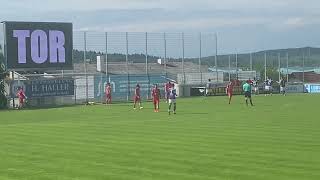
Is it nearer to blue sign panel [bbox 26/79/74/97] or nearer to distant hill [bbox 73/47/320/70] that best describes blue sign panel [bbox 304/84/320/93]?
distant hill [bbox 73/47/320/70]

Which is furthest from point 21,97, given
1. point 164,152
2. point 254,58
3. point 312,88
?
point 312,88

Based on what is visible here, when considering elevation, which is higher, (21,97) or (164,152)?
(21,97)

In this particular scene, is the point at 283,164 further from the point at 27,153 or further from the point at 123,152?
the point at 27,153

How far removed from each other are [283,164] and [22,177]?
5662mm

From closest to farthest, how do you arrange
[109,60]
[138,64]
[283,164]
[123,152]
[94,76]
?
1. [283,164]
2. [123,152]
3. [94,76]
4. [109,60]
5. [138,64]

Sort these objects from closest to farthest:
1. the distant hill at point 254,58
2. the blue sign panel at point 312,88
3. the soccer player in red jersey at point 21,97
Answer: the soccer player in red jersey at point 21,97, the distant hill at point 254,58, the blue sign panel at point 312,88

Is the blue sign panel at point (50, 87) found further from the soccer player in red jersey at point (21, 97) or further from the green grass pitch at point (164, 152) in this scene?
the green grass pitch at point (164, 152)

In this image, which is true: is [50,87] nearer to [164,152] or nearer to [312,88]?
[312,88]

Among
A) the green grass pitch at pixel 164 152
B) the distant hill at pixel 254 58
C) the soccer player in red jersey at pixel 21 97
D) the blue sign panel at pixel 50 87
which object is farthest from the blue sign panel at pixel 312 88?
the green grass pitch at pixel 164 152

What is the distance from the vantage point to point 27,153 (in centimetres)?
1669

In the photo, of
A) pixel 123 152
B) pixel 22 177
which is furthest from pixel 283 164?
pixel 22 177

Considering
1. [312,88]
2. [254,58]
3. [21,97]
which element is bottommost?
[21,97]

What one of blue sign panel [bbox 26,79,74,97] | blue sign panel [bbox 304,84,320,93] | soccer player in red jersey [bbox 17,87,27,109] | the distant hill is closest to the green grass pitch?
soccer player in red jersey [bbox 17,87,27,109]

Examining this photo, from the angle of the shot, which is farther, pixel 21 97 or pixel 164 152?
pixel 21 97
